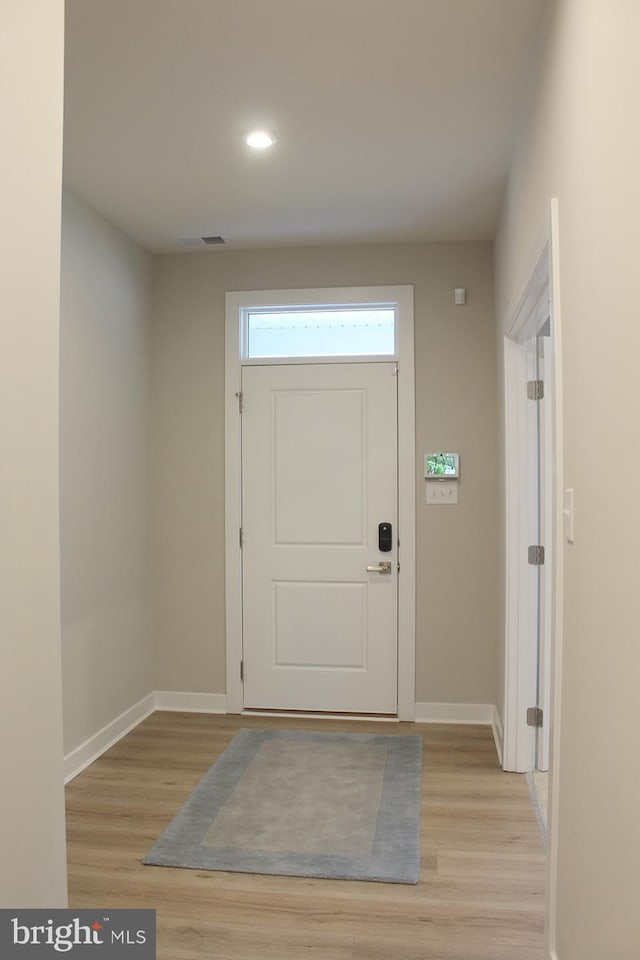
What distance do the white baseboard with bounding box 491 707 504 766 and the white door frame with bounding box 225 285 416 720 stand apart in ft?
1.54

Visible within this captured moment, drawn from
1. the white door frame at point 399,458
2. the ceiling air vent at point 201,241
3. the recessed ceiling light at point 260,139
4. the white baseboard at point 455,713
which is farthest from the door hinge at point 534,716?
the ceiling air vent at point 201,241

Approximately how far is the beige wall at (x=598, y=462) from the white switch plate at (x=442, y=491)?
2443 mm

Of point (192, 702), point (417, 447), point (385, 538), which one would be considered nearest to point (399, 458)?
point (417, 447)

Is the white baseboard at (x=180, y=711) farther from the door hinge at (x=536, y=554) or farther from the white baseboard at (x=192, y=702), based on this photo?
the door hinge at (x=536, y=554)

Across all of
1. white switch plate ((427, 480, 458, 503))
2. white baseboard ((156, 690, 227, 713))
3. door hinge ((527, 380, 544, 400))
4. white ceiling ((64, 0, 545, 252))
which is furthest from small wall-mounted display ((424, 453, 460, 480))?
white baseboard ((156, 690, 227, 713))

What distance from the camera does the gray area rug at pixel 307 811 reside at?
9.15ft

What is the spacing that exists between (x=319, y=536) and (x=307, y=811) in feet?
5.59

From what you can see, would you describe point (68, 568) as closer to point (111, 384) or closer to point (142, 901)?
point (111, 384)

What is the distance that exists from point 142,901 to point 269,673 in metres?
2.09

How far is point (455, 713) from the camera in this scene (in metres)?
4.43

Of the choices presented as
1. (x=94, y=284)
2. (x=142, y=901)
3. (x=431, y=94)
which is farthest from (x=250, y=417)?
(x=142, y=901)

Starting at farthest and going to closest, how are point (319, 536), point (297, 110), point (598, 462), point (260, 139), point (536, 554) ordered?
point (319, 536) < point (536, 554) < point (260, 139) < point (297, 110) < point (598, 462)

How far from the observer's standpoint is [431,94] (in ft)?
9.05

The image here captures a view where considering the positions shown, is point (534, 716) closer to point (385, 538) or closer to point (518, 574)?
point (518, 574)
